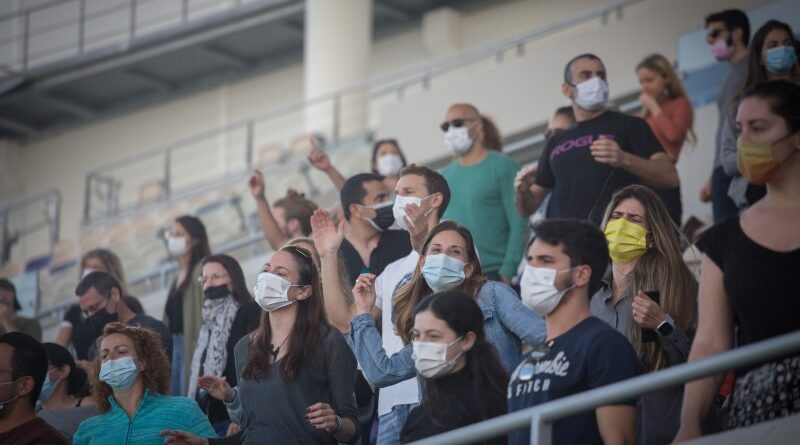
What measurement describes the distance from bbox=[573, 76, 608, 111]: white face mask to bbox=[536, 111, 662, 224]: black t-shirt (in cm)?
7

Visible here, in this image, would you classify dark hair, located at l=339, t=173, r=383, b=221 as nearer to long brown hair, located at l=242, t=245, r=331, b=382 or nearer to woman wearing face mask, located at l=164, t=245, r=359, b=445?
long brown hair, located at l=242, t=245, r=331, b=382

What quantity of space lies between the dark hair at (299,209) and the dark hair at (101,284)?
1.03 metres

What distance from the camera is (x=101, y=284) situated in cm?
798

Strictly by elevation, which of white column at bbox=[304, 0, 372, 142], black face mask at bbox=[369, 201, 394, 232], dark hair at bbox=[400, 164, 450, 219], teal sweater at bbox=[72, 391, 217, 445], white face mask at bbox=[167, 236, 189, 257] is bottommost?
teal sweater at bbox=[72, 391, 217, 445]

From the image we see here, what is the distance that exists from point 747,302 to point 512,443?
0.98 m

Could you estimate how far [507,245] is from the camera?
24.9 ft

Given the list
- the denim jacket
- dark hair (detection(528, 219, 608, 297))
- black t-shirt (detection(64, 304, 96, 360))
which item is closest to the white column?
black t-shirt (detection(64, 304, 96, 360))

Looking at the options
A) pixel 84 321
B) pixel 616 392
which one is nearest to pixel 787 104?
pixel 616 392

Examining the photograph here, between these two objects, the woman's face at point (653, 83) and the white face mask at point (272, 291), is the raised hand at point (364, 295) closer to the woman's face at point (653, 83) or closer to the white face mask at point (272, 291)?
the white face mask at point (272, 291)

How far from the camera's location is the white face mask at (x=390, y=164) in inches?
339

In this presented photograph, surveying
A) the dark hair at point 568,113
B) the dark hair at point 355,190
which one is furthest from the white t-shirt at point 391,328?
the dark hair at point 568,113

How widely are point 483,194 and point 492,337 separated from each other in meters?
1.99

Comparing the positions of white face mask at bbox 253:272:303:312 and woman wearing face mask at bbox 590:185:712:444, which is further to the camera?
white face mask at bbox 253:272:303:312

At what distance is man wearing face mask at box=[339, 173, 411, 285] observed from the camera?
7.30m
